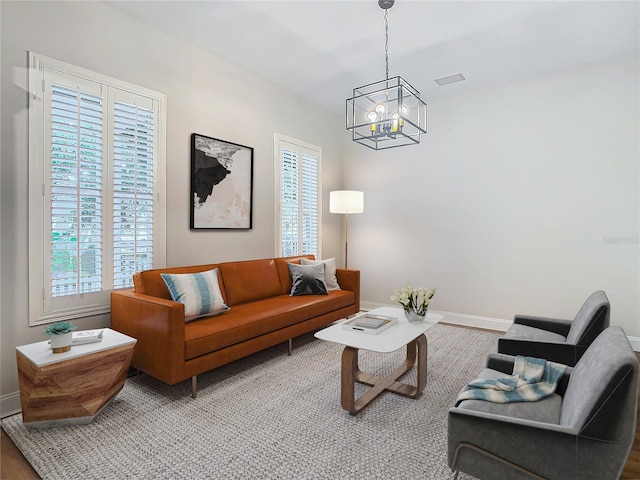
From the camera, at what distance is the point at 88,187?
2723 millimetres

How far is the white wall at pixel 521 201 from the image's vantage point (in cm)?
372

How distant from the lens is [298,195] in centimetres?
487

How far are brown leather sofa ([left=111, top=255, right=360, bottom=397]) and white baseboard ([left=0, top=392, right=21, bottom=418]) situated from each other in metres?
0.72

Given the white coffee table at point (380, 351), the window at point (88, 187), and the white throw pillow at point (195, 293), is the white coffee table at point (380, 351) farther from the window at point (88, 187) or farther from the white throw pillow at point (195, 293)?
the window at point (88, 187)

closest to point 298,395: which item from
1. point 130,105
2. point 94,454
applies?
point 94,454

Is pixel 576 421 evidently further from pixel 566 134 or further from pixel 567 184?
pixel 566 134

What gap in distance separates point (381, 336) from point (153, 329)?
1636mm

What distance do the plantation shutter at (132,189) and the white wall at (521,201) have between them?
3.28 m

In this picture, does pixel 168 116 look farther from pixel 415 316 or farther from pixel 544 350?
pixel 544 350

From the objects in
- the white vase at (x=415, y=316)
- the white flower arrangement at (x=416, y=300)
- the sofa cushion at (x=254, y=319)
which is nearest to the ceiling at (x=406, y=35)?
the white flower arrangement at (x=416, y=300)

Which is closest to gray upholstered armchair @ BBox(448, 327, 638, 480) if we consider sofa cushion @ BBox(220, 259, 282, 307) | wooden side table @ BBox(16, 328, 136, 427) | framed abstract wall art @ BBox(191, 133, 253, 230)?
wooden side table @ BBox(16, 328, 136, 427)

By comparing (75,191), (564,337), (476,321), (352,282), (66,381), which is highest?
(75,191)

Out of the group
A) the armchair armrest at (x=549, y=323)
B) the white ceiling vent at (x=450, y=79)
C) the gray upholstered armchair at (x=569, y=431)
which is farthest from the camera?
the white ceiling vent at (x=450, y=79)

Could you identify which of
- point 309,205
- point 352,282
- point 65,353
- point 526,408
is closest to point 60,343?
point 65,353
